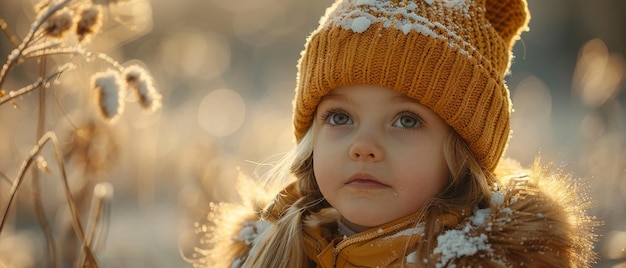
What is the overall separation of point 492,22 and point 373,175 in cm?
67

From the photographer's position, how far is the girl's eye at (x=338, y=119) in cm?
209

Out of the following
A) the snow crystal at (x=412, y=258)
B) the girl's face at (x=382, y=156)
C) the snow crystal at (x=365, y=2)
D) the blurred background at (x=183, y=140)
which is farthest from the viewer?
the blurred background at (x=183, y=140)

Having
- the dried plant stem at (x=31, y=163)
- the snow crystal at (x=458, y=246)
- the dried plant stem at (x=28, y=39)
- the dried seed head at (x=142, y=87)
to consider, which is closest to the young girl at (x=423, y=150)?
the snow crystal at (x=458, y=246)

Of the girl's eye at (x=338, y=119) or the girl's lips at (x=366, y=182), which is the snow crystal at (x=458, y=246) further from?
the girl's eye at (x=338, y=119)

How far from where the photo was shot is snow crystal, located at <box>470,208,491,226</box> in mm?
1928

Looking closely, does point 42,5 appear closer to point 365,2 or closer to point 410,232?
point 365,2

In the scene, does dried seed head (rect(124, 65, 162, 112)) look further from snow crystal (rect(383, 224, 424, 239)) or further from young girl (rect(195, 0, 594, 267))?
snow crystal (rect(383, 224, 424, 239))

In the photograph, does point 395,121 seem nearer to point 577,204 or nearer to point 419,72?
point 419,72

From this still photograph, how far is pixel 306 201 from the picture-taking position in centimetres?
237

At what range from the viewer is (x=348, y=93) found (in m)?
2.06

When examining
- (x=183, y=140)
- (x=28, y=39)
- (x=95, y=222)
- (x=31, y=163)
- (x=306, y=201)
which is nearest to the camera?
(x=28, y=39)

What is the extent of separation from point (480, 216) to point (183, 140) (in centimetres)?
339

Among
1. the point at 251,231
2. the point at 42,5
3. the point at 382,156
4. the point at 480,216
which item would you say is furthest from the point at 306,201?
the point at 42,5

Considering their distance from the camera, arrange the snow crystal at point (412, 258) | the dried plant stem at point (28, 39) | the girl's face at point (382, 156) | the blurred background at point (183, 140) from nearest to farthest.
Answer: the dried plant stem at point (28, 39)
the snow crystal at point (412, 258)
the girl's face at point (382, 156)
the blurred background at point (183, 140)
